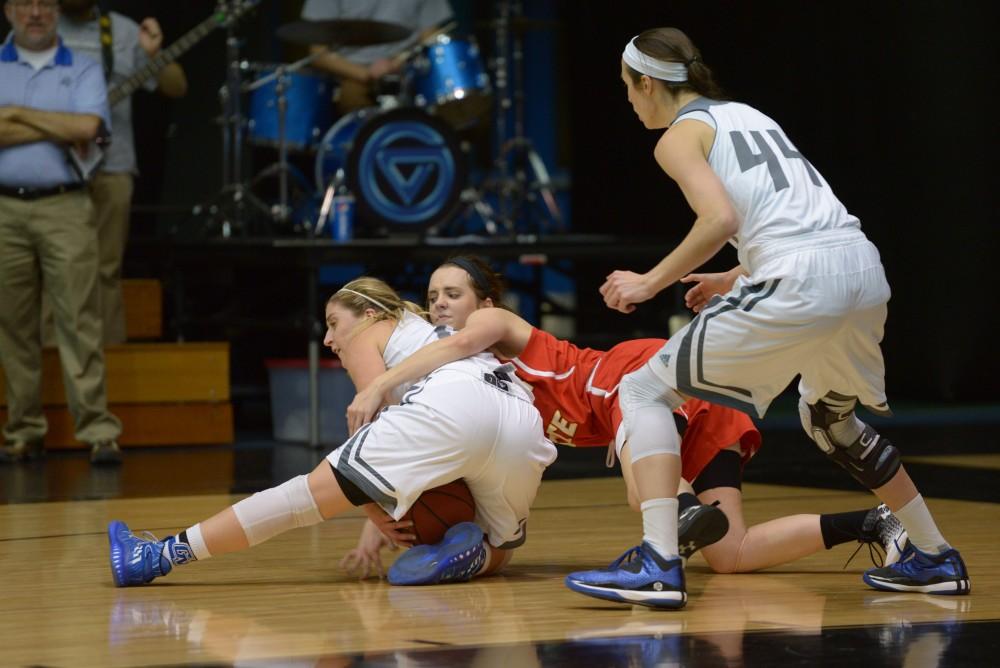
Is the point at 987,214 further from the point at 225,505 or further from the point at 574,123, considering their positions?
the point at 225,505

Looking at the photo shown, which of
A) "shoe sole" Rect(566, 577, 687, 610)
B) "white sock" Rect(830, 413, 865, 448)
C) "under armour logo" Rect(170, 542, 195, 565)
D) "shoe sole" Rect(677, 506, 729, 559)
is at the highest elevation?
"white sock" Rect(830, 413, 865, 448)

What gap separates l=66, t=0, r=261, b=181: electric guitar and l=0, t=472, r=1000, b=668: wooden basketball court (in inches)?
89.3

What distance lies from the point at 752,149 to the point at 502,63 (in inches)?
237

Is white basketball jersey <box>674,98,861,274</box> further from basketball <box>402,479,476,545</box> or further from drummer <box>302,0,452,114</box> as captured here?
drummer <box>302,0,452,114</box>

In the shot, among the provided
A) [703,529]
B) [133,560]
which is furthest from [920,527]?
[133,560]

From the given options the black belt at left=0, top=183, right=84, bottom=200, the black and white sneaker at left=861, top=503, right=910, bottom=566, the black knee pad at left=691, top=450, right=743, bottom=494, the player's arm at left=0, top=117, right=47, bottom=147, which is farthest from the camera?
the black belt at left=0, top=183, right=84, bottom=200

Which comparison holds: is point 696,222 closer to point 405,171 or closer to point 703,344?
point 703,344

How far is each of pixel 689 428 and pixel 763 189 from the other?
28.3 inches

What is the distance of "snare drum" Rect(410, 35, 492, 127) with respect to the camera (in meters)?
8.73

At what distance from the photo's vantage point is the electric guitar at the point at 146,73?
6.23 metres

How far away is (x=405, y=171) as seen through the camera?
786 centimetres

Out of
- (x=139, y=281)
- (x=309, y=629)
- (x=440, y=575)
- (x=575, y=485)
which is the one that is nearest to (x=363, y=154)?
(x=139, y=281)

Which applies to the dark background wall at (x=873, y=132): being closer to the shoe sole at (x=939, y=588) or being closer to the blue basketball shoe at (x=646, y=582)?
the shoe sole at (x=939, y=588)

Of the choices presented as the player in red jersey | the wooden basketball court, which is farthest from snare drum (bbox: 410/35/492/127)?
the player in red jersey
